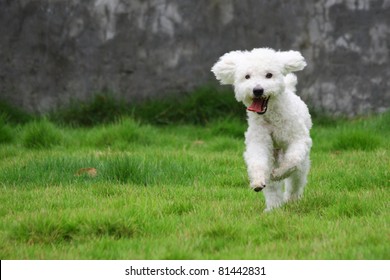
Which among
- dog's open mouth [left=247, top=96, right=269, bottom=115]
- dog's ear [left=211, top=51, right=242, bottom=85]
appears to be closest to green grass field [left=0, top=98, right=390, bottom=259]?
dog's open mouth [left=247, top=96, right=269, bottom=115]

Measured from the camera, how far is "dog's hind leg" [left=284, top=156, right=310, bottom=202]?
19.3ft

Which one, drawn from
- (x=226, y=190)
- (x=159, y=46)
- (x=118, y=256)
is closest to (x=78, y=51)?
(x=159, y=46)

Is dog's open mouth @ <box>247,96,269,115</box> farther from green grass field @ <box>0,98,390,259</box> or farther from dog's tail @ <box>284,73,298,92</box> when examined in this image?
green grass field @ <box>0,98,390,259</box>

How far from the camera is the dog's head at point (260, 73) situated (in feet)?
18.3

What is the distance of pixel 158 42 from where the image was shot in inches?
450

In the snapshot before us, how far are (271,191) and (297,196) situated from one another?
1.00 ft

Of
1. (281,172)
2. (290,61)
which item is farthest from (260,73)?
(281,172)

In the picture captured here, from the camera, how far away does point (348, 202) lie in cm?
566

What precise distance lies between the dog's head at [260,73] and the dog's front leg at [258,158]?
0.88ft

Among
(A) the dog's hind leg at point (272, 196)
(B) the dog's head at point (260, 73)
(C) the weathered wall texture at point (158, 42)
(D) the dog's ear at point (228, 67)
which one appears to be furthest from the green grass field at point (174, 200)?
(C) the weathered wall texture at point (158, 42)

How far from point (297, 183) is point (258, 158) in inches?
22.1

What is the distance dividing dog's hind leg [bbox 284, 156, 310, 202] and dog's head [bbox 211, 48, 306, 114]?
0.62 metres

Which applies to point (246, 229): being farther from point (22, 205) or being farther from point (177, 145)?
point (177, 145)

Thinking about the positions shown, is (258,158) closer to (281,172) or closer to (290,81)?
(281,172)
